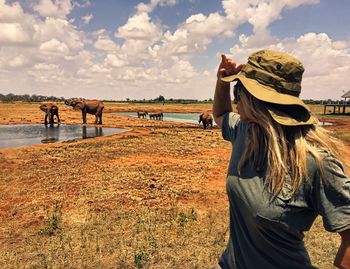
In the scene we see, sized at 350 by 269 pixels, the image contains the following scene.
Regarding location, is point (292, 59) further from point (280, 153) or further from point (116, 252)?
point (116, 252)

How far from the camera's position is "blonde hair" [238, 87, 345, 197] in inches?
58.7

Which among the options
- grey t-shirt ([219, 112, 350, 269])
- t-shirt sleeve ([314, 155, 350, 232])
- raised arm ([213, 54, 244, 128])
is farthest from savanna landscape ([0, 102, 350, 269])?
t-shirt sleeve ([314, 155, 350, 232])

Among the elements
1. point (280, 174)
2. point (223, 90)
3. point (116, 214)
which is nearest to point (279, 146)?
point (280, 174)

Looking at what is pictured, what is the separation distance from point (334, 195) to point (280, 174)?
242 millimetres

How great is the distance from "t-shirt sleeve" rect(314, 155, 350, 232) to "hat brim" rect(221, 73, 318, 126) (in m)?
0.22

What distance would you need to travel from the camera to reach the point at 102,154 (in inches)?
574

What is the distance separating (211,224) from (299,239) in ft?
16.0

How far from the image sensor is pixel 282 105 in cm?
161

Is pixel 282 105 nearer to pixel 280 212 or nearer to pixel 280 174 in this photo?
pixel 280 174

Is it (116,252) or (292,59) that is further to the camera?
(116,252)

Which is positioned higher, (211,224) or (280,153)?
(280,153)

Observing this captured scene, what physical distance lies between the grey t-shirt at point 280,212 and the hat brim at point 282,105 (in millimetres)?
204

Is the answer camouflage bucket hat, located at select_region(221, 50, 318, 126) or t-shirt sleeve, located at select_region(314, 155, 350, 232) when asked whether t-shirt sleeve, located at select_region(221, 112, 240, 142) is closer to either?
camouflage bucket hat, located at select_region(221, 50, 318, 126)

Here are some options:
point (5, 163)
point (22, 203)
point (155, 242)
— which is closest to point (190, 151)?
point (5, 163)
